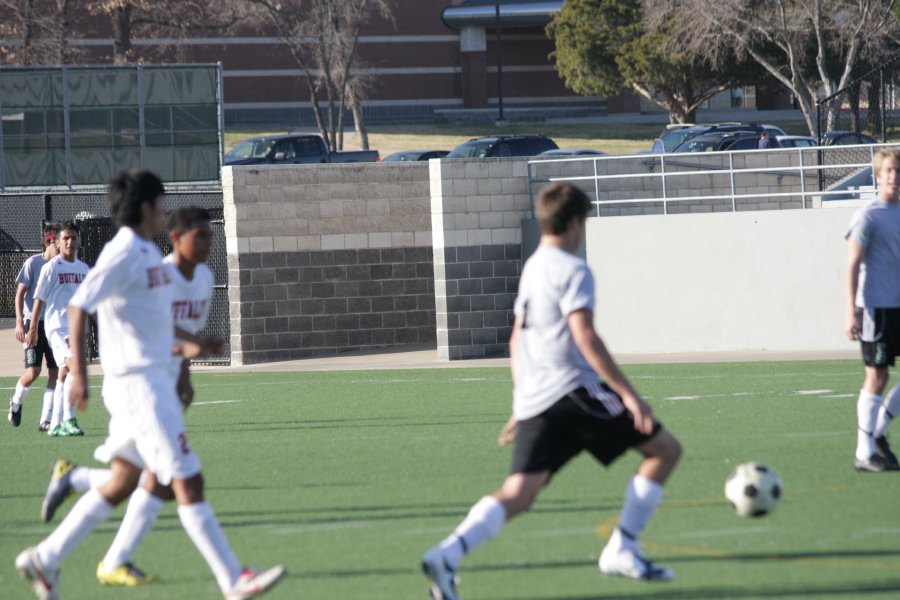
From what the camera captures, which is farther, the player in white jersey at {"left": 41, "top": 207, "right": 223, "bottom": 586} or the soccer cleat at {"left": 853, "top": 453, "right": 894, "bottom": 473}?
the soccer cleat at {"left": 853, "top": 453, "right": 894, "bottom": 473}

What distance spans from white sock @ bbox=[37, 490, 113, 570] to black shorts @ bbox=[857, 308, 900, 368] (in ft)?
16.5

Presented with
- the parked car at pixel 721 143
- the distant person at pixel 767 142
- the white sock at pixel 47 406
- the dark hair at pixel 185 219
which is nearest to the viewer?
the dark hair at pixel 185 219

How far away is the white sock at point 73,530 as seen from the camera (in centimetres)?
613

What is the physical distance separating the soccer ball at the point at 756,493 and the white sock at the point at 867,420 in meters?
2.05

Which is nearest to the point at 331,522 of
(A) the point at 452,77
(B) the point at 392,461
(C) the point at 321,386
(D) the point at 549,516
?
(D) the point at 549,516

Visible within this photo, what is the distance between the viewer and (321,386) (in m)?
16.6

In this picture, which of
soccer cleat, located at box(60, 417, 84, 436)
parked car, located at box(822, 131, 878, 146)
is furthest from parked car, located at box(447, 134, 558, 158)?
soccer cleat, located at box(60, 417, 84, 436)

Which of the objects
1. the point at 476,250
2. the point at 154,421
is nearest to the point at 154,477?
the point at 154,421

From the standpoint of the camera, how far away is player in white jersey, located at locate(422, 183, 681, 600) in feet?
18.9

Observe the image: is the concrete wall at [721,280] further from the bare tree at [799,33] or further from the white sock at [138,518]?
the bare tree at [799,33]

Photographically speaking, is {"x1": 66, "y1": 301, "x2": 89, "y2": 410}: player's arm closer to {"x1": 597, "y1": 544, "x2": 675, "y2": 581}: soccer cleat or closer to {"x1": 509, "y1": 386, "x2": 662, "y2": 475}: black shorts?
{"x1": 509, "y1": 386, "x2": 662, "y2": 475}: black shorts

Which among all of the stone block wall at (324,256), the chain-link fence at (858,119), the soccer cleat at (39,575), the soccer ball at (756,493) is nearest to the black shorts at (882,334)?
the soccer ball at (756,493)

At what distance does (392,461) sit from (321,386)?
20.7 ft

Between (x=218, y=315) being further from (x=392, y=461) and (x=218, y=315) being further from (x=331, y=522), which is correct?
(x=331, y=522)
